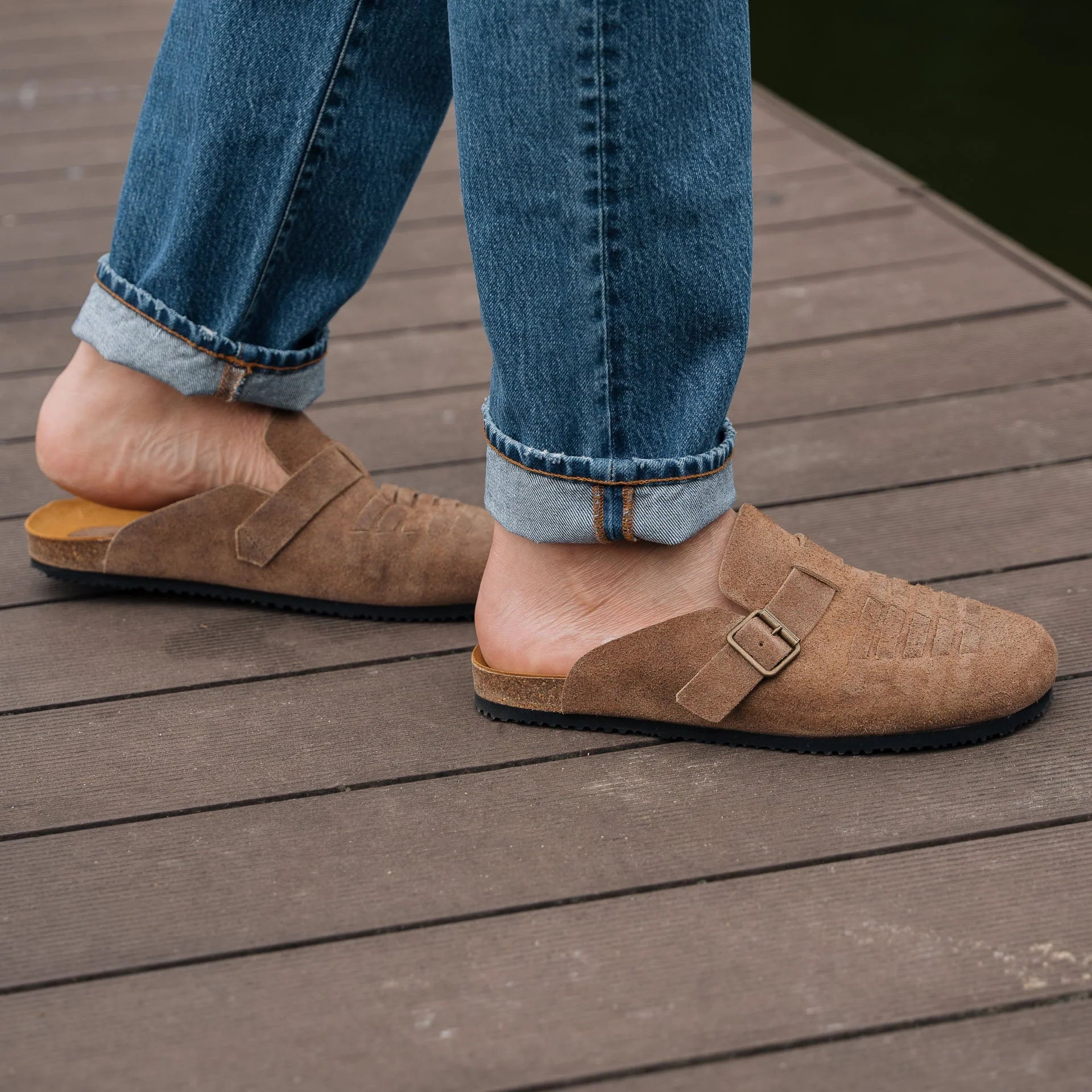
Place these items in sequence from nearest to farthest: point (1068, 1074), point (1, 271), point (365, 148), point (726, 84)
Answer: point (1068, 1074)
point (726, 84)
point (365, 148)
point (1, 271)

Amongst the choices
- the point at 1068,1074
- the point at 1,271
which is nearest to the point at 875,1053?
the point at 1068,1074

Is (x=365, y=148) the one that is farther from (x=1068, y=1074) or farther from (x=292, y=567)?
(x=1068, y=1074)

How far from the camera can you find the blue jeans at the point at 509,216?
31.0 inches

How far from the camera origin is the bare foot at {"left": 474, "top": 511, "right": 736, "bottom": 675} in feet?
3.05

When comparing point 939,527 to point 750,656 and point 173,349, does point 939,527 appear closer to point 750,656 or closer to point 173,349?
point 750,656

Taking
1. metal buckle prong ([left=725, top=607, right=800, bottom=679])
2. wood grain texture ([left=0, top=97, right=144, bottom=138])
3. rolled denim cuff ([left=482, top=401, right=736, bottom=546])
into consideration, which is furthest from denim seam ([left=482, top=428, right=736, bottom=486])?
wood grain texture ([left=0, top=97, right=144, bottom=138])

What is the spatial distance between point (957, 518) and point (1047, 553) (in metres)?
0.10

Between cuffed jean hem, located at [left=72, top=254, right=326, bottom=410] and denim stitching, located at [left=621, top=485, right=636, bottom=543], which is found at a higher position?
cuffed jean hem, located at [left=72, top=254, right=326, bottom=410]

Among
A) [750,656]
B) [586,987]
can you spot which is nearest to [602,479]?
[750,656]

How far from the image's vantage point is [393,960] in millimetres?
757

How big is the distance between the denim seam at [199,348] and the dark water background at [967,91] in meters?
2.30

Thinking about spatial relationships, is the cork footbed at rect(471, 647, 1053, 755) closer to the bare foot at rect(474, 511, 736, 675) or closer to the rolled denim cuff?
the bare foot at rect(474, 511, 736, 675)

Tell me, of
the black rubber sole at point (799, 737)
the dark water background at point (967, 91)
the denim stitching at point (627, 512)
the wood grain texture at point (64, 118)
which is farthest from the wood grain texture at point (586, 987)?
the dark water background at point (967, 91)

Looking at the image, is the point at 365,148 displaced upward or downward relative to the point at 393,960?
upward
